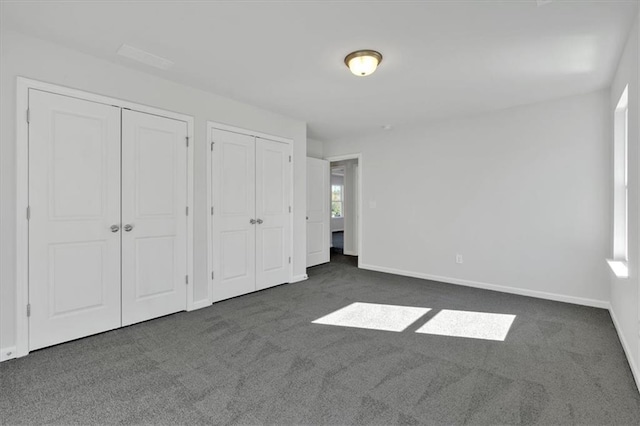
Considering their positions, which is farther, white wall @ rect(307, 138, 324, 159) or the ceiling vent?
white wall @ rect(307, 138, 324, 159)

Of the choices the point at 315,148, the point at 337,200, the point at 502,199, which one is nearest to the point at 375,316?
the point at 502,199

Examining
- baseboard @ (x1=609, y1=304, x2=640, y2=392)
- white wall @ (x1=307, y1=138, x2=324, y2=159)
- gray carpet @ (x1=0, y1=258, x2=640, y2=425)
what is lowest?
gray carpet @ (x1=0, y1=258, x2=640, y2=425)

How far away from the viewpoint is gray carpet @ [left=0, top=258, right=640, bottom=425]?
67.3 inches

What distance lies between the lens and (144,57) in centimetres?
270

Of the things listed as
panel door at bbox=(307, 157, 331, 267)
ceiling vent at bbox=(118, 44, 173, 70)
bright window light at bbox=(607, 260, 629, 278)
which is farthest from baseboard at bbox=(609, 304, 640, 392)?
ceiling vent at bbox=(118, 44, 173, 70)

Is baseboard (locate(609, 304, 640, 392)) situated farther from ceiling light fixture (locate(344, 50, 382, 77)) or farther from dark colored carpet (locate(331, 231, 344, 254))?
dark colored carpet (locate(331, 231, 344, 254))

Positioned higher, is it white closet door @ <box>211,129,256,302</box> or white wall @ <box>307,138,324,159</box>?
white wall @ <box>307,138,324,159</box>

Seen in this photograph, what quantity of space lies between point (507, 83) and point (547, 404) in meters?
2.90

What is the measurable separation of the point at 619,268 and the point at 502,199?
4.96 ft

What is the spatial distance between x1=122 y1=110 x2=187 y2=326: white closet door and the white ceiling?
603 mm

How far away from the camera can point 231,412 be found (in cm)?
172

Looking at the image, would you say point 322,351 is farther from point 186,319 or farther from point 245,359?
point 186,319

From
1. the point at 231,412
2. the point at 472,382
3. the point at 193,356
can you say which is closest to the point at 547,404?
the point at 472,382

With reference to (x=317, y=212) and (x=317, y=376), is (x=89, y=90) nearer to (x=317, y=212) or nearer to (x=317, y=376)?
(x=317, y=376)
